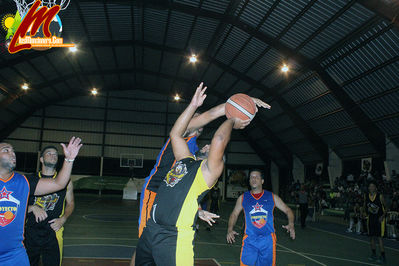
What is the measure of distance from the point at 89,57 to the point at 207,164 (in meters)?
25.9

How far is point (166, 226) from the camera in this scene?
3.14 metres

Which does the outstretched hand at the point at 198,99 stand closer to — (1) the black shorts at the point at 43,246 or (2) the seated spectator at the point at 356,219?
(1) the black shorts at the point at 43,246

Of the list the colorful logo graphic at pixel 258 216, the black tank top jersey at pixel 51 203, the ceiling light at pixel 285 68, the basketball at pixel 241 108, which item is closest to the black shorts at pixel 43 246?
the black tank top jersey at pixel 51 203

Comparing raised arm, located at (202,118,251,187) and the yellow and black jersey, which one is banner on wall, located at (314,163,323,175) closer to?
the yellow and black jersey

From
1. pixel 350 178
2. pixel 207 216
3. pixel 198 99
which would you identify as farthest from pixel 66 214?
pixel 350 178

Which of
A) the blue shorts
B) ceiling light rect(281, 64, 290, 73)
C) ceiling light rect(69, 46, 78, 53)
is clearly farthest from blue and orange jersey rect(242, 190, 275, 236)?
ceiling light rect(69, 46, 78, 53)

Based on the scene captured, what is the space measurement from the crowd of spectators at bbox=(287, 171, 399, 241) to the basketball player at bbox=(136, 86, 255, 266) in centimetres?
1346

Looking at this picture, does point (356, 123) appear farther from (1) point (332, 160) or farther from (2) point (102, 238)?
(2) point (102, 238)

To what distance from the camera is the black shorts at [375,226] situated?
31.9 ft

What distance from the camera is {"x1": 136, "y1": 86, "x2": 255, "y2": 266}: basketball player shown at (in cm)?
303

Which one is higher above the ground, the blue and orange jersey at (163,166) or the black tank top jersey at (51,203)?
the blue and orange jersey at (163,166)

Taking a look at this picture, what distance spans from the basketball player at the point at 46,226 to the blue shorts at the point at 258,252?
2.73m

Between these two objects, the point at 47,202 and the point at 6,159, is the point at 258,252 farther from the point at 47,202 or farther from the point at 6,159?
the point at 6,159

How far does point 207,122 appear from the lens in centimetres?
389
